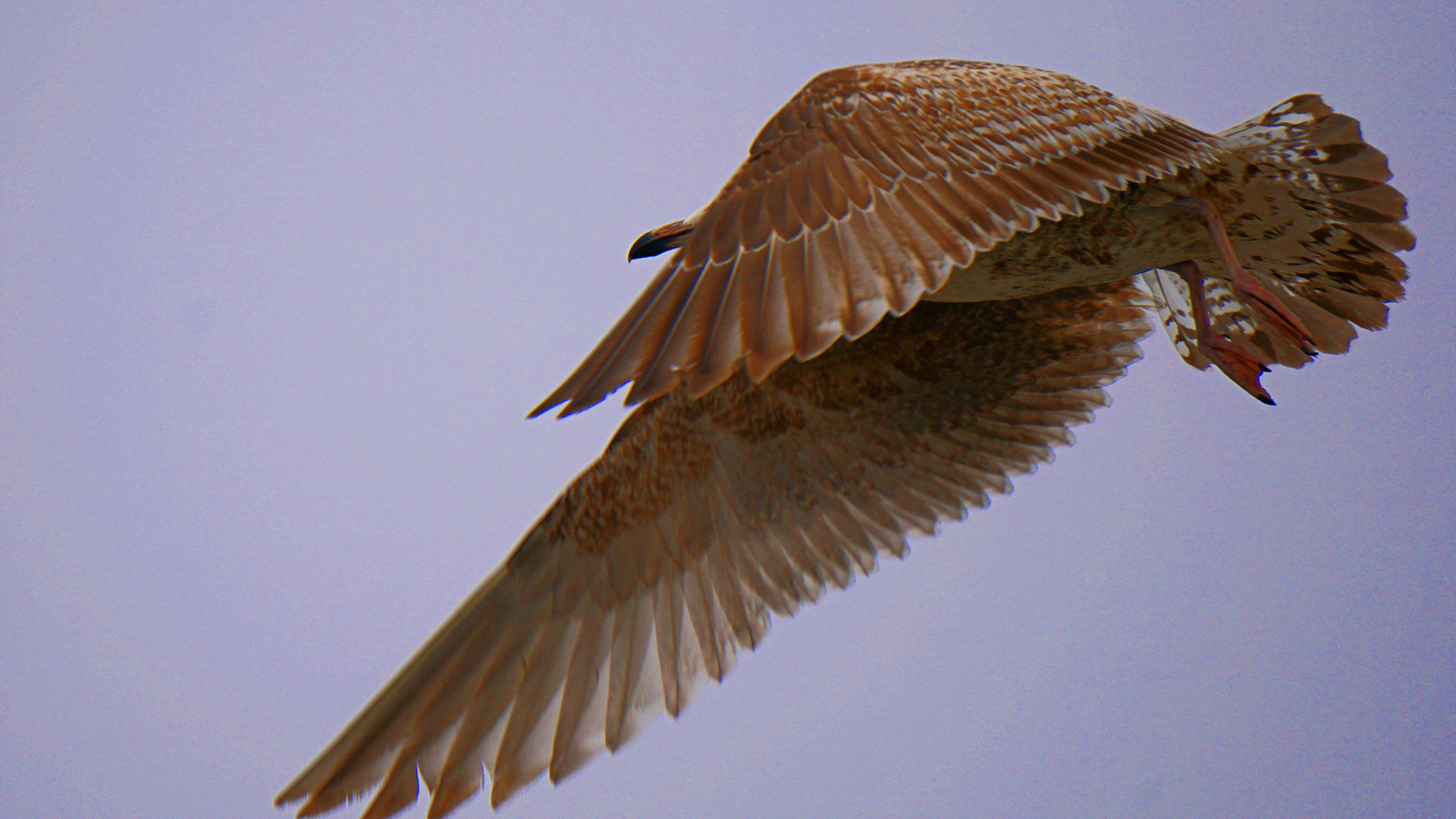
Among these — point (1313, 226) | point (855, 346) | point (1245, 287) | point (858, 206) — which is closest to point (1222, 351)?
point (1245, 287)

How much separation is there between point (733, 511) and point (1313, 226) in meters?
1.38

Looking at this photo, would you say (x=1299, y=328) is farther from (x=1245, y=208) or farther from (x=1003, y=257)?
(x=1003, y=257)

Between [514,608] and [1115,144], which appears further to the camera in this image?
[514,608]

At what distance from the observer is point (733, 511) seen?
246cm

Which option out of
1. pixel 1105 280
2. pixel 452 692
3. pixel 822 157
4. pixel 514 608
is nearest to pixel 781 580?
pixel 514 608

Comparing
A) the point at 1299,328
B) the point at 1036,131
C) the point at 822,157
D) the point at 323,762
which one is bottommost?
the point at 323,762

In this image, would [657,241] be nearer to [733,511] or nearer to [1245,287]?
[733,511]

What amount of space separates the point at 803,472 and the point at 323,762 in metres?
1.22

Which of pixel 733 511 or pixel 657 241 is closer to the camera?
pixel 657 241

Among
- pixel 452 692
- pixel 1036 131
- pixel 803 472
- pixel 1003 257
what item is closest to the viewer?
pixel 1036 131

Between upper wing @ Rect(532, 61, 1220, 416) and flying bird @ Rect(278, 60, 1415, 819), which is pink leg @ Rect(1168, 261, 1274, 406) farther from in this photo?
upper wing @ Rect(532, 61, 1220, 416)

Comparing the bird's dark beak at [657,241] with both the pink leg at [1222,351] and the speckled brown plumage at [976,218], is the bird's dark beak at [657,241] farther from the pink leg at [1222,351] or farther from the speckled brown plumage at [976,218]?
the pink leg at [1222,351]

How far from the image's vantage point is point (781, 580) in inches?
93.8

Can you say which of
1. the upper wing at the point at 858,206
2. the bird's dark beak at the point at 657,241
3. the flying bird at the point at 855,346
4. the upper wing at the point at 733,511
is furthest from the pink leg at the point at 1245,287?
the bird's dark beak at the point at 657,241
